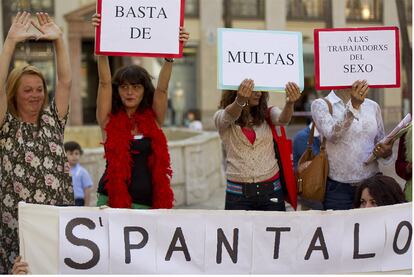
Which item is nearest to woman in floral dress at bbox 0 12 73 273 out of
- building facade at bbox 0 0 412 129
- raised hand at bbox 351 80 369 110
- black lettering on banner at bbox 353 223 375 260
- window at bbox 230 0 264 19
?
black lettering on banner at bbox 353 223 375 260

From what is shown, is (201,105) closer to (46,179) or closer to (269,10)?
(269,10)

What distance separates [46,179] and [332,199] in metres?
1.70

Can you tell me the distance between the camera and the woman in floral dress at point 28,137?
3498mm

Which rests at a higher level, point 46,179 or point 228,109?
point 228,109

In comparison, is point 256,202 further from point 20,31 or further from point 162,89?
point 20,31

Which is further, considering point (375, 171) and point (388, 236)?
point (375, 171)

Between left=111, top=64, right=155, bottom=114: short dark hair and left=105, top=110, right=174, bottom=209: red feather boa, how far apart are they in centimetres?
6

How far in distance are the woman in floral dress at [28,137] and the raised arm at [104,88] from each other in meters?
0.26

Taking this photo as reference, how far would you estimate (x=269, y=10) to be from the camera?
2794cm

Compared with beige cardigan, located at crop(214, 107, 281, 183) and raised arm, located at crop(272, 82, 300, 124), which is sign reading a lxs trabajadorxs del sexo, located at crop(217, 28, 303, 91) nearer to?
raised arm, located at crop(272, 82, 300, 124)

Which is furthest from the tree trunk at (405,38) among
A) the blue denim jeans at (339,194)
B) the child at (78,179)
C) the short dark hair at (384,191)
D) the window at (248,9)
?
the window at (248,9)

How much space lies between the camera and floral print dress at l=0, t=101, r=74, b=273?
3500mm

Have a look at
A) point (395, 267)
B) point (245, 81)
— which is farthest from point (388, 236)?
point (245, 81)

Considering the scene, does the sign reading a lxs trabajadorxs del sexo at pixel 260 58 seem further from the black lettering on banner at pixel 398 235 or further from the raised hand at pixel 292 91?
the black lettering on banner at pixel 398 235
